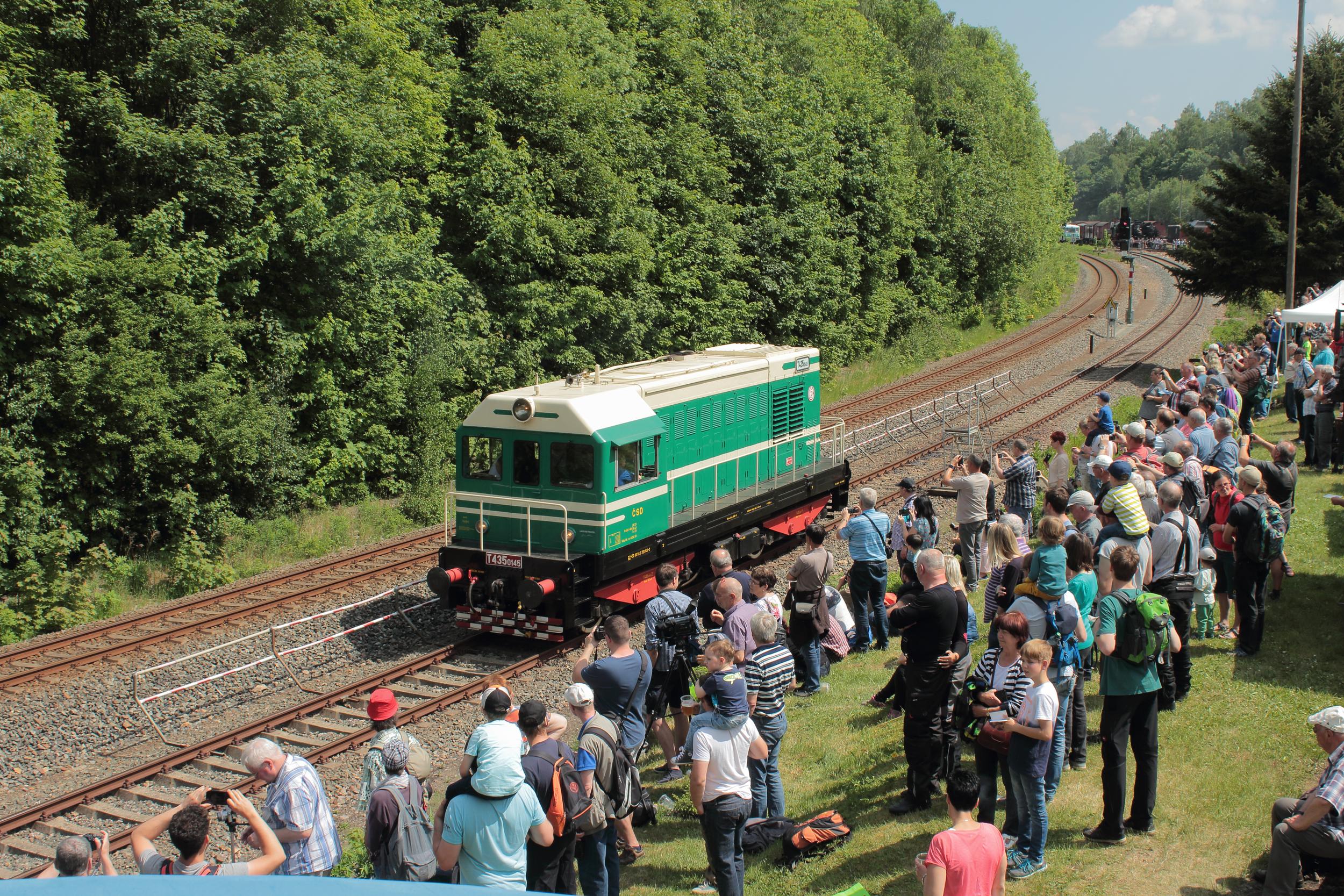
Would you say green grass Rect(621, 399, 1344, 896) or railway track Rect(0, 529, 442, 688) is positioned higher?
green grass Rect(621, 399, 1344, 896)

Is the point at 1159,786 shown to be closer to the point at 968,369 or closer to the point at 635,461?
the point at 635,461

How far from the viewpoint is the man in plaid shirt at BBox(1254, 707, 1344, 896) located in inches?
238

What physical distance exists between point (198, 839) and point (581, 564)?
316 inches

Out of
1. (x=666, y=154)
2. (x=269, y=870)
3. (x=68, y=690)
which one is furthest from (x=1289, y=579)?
(x=666, y=154)

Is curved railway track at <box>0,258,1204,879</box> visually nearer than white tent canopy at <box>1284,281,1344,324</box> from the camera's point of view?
Yes

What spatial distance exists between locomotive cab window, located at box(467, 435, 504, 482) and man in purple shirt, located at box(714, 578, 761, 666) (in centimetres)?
597

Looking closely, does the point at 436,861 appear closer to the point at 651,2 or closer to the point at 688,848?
the point at 688,848

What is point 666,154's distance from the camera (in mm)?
31062

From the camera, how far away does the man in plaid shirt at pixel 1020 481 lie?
1399cm

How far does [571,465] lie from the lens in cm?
1377

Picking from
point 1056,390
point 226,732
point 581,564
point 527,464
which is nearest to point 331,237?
point 527,464

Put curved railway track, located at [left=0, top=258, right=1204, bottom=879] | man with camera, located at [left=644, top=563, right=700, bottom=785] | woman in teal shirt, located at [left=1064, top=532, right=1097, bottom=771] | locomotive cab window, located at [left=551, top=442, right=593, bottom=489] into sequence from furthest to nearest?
→ locomotive cab window, located at [left=551, top=442, right=593, bottom=489], curved railway track, located at [left=0, top=258, right=1204, bottom=879], man with camera, located at [left=644, top=563, right=700, bottom=785], woman in teal shirt, located at [left=1064, top=532, right=1097, bottom=771]

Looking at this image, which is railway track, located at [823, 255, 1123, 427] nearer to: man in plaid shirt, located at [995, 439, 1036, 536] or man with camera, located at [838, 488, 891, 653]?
man in plaid shirt, located at [995, 439, 1036, 536]

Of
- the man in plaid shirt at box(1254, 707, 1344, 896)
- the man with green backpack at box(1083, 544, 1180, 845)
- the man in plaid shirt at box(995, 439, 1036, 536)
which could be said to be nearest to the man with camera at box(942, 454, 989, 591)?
the man in plaid shirt at box(995, 439, 1036, 536)
